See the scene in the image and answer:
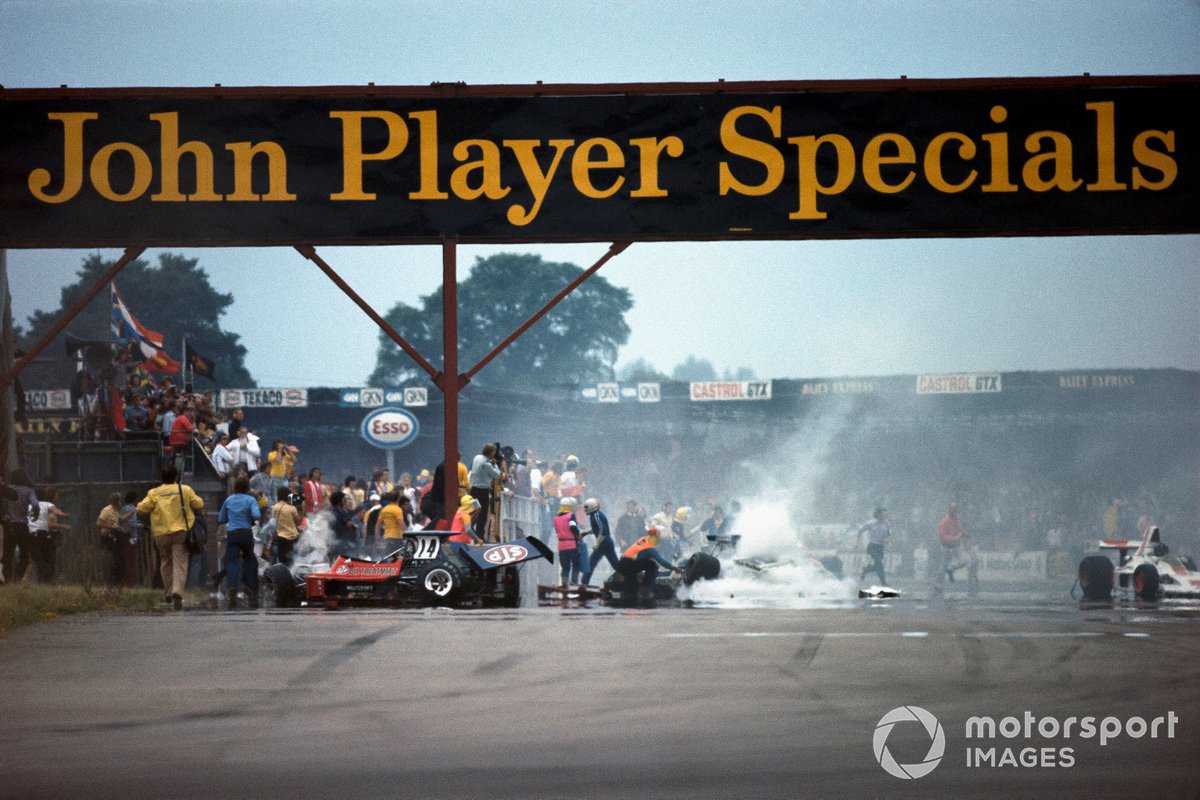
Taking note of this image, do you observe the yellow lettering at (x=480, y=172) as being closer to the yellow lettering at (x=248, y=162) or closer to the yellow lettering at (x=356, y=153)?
the yellow lettering at (x=356, y=153)

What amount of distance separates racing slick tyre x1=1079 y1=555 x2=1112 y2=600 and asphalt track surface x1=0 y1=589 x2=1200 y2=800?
23.9ft

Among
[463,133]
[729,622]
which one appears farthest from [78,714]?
[463,133]

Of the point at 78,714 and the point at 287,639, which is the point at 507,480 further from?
the point at 78,714

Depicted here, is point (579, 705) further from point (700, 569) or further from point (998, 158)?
point (998, 158)

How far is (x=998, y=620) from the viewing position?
581 inches

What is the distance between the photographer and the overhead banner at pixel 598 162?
20594mm

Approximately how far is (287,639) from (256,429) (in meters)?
39.1

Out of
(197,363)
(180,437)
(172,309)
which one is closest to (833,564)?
(180,437)

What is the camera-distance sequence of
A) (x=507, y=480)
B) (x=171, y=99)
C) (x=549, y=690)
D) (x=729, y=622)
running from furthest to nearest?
(x=507, y=480)
(x=171, y=99)
(x=729, y=622)
(x=549, y=690)

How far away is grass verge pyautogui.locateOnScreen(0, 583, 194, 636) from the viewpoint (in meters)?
14.1
